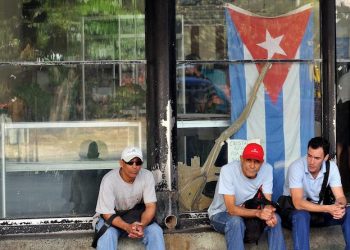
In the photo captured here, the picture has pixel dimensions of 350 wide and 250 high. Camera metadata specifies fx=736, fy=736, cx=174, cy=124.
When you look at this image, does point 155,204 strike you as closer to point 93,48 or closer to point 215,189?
point 215,189

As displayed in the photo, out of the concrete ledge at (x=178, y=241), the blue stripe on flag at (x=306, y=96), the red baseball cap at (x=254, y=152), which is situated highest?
the blue stripe on flag at (x=306, y=96)

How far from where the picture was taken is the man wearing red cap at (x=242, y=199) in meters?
6.23

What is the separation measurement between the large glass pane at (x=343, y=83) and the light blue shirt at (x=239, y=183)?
1.19 metres

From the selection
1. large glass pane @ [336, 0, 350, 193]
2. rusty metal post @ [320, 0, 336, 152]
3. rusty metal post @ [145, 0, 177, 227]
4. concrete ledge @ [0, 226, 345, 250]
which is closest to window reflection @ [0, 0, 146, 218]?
rusty metal post @ [145, 0, 177, 227]

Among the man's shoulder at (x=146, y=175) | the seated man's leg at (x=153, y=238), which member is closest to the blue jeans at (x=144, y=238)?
the seated man's leg at (x=153, y=238)

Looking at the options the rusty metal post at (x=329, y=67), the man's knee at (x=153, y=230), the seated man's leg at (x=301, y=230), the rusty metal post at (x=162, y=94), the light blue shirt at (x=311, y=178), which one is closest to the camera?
the man's knee at (x=153, y=230)

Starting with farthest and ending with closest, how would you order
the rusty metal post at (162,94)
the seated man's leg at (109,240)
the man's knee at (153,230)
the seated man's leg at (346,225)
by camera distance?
the rusty metal post at (162,94), the seated man's leg at (346,225), the man's knee at (153,230), the seated man's leg at (109,240)

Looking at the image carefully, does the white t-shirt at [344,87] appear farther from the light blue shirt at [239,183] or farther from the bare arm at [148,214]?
the bare arm at [148,214]

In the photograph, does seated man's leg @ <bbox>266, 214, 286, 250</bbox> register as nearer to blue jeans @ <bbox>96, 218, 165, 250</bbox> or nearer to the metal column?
blue jeans @ <bbox>96, 218, 165, 250</bbox>

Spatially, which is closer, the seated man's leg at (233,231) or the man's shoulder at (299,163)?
the seated man's leg at (233,231)

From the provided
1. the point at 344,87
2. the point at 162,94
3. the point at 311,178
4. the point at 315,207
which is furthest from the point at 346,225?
the point at 162,94

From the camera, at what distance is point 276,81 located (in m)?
7.26

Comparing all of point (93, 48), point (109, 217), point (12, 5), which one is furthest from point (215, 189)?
point (12, 5)

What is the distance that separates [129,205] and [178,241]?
0.63 metres
